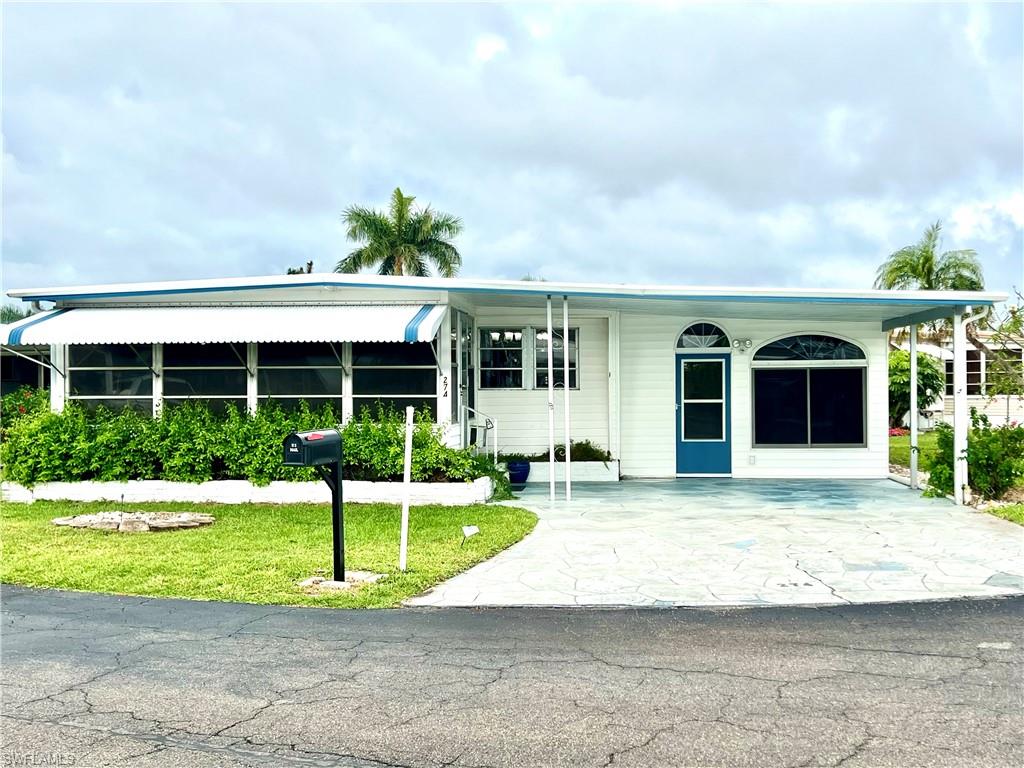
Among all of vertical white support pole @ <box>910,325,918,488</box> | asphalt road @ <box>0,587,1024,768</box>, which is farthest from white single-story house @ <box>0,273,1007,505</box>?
asphalt road @ <box>0,587,1024,768</box>

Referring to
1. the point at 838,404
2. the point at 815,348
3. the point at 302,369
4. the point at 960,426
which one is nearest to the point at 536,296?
the point at 302,369

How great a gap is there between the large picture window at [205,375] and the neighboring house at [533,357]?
2 centimetres

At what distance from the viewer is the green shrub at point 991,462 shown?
11836 millimetres

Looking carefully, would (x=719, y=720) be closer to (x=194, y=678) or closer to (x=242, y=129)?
(x=194, y=678)

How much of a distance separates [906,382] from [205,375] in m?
20.2

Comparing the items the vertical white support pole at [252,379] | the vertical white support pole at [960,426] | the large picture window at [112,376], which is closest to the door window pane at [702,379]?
the vertical white support pole at [960,426]

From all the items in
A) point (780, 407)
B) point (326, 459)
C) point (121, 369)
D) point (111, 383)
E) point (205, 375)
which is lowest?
point (326, 459)

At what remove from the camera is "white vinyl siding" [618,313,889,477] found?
575 inches

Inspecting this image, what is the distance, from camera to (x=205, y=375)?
13.2 meters

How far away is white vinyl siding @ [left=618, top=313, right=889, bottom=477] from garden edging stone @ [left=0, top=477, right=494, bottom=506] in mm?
3632

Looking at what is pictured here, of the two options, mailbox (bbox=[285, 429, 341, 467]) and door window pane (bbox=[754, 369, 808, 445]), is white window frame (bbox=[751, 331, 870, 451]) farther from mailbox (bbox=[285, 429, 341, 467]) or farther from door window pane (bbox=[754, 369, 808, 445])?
mailbox (bbox=[285, 429, 341, 467])

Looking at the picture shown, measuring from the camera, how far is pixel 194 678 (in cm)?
503

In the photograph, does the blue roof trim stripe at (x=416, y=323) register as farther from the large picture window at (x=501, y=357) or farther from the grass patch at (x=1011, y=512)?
the grass patch at (x=1011, y=512)

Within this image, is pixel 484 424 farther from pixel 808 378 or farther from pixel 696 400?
pixel 808 378
